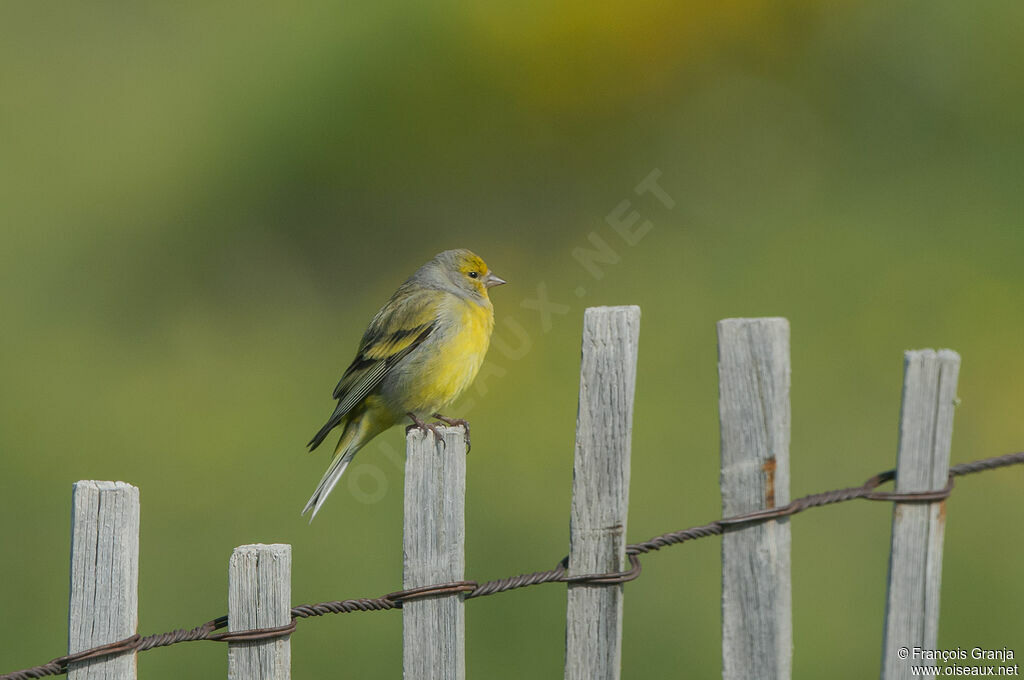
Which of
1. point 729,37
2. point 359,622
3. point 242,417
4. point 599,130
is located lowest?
point 359,622

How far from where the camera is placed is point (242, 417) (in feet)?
24.8

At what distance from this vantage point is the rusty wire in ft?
8.34

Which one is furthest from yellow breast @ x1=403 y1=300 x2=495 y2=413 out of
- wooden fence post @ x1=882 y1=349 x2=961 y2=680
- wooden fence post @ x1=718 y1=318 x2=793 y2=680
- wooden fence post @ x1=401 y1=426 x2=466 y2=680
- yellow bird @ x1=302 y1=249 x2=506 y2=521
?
wooden fence post @ x1=882 y1=349 x2=961 y2=680

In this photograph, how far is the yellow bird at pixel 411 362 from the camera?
4.70 meters

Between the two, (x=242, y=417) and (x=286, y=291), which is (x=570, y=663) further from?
(x=286, y=291)

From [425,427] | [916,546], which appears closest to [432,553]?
[916,546]

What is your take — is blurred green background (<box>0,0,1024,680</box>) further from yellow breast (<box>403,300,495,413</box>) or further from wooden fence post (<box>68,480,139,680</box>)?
wooden fence post (<box>68,480,139,680</box>)

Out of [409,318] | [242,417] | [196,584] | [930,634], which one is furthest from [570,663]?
[242,417]

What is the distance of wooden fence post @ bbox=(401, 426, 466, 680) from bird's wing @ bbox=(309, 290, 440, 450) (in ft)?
6.42

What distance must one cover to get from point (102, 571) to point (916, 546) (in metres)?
1.91

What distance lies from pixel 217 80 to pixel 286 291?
220 cm

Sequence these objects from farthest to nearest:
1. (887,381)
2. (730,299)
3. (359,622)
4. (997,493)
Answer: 1. (730,299)
2. (887,381)
3. (997,493)
4. (359,622)

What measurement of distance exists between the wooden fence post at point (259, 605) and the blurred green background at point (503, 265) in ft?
9.60

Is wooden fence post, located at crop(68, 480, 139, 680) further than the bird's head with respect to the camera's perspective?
No
